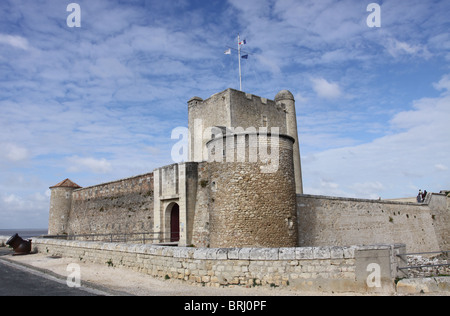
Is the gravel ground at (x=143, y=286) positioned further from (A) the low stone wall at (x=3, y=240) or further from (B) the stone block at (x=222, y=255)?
(A) the low stone wall at (x=3, y=240)

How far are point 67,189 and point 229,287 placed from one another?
23062 mm

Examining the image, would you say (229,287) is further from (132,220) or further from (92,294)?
(132,220)

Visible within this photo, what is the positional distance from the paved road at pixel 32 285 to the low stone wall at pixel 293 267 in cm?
251

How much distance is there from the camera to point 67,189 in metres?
27.5

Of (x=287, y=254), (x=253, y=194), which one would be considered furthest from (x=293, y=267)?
(x=253, y=194)

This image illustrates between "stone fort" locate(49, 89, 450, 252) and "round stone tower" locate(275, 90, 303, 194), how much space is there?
0.07 metres

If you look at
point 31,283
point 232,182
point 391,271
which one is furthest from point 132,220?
point 391,271

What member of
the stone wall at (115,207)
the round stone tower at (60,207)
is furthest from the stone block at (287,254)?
the round stone tower at (60,207)

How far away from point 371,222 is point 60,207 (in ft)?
74.6

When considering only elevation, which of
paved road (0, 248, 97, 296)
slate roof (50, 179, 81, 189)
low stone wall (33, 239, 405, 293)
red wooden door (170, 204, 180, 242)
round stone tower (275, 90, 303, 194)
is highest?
round stone tower (275, 90, 303, 194)

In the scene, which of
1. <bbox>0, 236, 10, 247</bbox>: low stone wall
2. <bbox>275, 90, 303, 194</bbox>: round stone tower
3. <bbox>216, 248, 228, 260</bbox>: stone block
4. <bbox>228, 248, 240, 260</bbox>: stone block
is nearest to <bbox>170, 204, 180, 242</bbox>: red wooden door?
<bbox>216, 248, 228, 260</bbox>: stone block

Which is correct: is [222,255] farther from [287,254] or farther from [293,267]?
[293,267]

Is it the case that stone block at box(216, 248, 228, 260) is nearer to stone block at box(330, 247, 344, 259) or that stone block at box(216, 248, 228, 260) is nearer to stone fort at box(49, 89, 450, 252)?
stone block at box(330, 247, 344, 259)

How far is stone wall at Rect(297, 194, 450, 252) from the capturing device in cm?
1647
